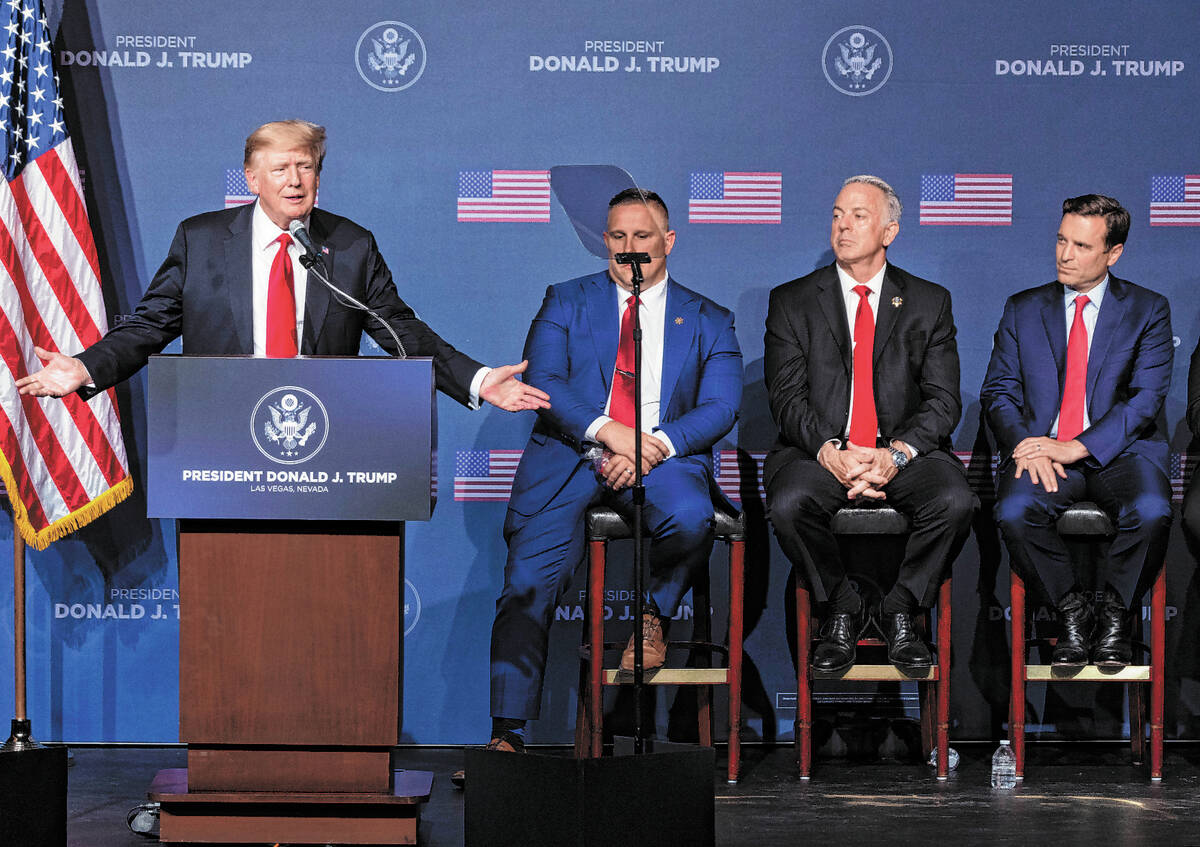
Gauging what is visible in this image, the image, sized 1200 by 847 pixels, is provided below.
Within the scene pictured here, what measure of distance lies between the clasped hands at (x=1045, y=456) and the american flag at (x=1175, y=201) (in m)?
1.18

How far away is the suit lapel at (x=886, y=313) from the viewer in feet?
15.6

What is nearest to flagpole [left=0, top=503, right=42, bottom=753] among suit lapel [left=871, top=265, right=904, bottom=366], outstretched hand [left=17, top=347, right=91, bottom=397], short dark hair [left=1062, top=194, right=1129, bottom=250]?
outstretched hand [left=17, top=347, right=91, bottom=397]

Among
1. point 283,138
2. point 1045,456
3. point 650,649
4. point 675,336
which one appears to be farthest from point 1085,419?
point 283,138

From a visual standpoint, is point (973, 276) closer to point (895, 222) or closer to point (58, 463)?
point (895, 222)

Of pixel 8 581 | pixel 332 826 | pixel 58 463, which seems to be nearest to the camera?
pixel 332 826

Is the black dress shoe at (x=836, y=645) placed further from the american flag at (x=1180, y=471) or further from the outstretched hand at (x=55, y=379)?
the outstretched hand at (x=55, y=379)

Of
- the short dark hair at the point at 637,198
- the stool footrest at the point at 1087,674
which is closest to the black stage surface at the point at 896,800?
the stool footrest at the point at 1087,674

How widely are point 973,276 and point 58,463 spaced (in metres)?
3.35

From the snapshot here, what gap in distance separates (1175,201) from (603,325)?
7.39 ft

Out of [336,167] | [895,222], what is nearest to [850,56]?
[895,222]

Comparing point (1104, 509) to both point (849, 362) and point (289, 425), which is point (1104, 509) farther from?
point (289, 425)

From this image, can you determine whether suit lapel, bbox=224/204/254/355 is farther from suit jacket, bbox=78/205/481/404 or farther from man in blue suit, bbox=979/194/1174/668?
man in blue suit, bbox=979/194/1174/668

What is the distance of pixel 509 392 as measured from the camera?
387 centimetres

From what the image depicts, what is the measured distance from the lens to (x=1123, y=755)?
4.92 meters
